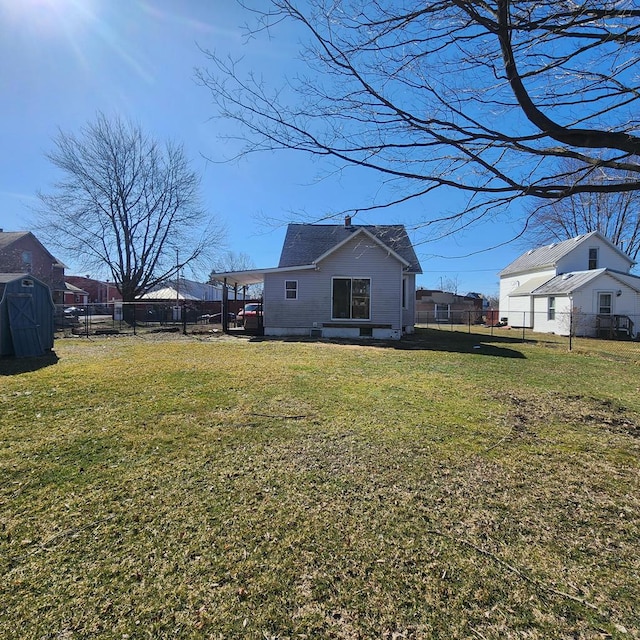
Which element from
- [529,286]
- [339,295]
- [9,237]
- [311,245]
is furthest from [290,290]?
[9,237]

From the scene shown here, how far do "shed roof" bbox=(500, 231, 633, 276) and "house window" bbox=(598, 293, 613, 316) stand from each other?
4.61 m

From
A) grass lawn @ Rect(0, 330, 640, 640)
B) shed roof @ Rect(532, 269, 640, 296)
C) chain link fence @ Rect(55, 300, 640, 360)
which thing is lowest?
grass lawn @ Rect(0, 330, 640, 640)

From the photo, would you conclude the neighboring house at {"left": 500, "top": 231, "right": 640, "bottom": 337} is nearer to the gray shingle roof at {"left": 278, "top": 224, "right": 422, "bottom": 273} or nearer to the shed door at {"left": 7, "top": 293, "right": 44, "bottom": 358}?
the gray shingle roof at {"left": 278, "top": 224, "right": 422, "bottom": 273}

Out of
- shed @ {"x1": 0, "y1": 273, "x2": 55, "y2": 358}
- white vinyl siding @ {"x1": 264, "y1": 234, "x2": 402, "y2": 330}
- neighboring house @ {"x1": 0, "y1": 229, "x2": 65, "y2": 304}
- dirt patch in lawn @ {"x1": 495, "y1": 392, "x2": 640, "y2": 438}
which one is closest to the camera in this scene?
dirt patch in lawn @ {"x1": 495, "y1": 392, "x2": 640, "y2": 438}

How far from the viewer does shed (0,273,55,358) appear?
889cm

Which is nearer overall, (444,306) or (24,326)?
(24,326)

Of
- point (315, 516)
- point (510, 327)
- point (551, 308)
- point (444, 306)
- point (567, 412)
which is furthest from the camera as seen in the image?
point (444, 306)

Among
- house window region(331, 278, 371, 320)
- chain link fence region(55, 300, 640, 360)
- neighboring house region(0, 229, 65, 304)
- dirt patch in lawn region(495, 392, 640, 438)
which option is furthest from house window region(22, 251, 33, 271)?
dirt patch in lawn region(495, 392, 640, 438)

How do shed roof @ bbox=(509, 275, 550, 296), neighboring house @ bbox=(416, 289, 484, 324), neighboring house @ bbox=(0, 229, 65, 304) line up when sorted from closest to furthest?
shed roof @ bbox=(509, 275, 550, 296) < neighboring house @ bbox=(0, 229, 65, 304) < neighboring house @ bbox=(416, 289, 484, 324)

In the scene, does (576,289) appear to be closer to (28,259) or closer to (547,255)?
(547,255)

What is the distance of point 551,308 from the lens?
23109mm

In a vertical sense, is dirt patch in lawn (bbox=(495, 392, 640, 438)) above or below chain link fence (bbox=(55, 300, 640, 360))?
below

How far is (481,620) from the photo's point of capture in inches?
69.4

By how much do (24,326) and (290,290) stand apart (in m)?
8.61
